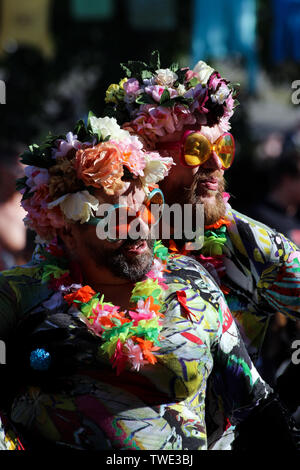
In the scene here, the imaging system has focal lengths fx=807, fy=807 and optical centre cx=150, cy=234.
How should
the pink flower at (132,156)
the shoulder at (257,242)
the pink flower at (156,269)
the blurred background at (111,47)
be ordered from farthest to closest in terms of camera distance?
the blurred background at (111,47) < the shoulder at (257,242) < the pink flower at (156,269) < the pink flower at (132,156)

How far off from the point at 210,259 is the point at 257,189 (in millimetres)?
6538

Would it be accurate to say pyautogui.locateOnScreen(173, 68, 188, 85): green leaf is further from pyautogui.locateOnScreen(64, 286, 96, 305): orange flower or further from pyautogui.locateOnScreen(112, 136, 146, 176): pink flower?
pyautogui.locateOnScreen(64, 286, 96, 305): orange flower

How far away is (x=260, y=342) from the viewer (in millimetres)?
3719

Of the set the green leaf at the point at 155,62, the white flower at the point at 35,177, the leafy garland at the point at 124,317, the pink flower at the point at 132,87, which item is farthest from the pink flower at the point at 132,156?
the green leaf at the point at 155,62

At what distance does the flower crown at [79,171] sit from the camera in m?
2.79

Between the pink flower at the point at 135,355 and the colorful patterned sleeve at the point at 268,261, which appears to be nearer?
the pink flower at the point at 135,355

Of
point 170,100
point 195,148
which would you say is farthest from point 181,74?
point 195,148

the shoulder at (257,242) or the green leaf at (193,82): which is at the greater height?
the green leaf at (193,82)

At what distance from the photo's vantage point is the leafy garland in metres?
2.75

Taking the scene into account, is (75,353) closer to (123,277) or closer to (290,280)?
(123,277)

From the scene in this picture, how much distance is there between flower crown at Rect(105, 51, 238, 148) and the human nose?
14 cm

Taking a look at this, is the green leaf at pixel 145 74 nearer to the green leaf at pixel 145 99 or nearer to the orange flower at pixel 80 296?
the green leaf at pixel 145 99

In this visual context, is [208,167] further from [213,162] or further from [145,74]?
[145,74]

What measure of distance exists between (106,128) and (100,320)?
Result: 68 cm
